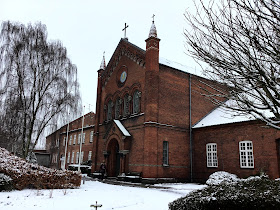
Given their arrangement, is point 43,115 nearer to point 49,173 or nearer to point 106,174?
point 49,173

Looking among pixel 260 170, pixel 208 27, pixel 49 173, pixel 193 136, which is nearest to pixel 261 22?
pixel 208 27

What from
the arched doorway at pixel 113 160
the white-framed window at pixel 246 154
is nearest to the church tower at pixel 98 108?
the arched doorway at pixel 113 160

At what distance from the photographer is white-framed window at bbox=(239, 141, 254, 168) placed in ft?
63.2

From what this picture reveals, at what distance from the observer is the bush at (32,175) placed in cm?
1405

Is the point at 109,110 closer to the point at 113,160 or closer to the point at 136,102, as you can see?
the point at 136,102

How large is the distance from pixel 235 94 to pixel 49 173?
12.7 m

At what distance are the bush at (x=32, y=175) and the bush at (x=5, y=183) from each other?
0.66 ft

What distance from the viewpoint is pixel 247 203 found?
18.6 feet

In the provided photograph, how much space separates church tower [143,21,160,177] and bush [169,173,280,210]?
13.3 meters

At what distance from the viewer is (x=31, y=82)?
1889 cm

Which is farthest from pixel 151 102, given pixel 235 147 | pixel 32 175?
pixel 32 175

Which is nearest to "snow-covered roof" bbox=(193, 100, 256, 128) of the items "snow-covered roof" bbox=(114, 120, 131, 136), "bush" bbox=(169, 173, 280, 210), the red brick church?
the red brick church

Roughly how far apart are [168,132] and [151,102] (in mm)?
3183

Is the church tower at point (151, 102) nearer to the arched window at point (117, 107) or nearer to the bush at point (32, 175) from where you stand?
the arched window at point (117, 107)
